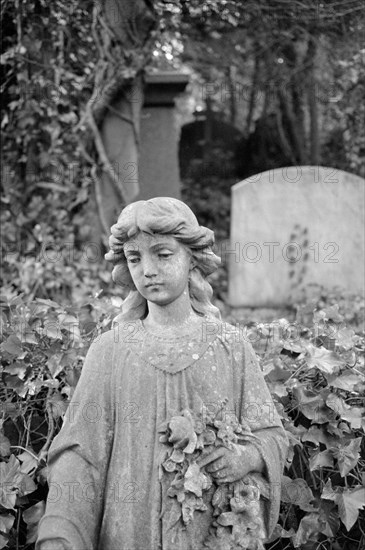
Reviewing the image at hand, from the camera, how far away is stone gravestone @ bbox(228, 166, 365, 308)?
339 inches

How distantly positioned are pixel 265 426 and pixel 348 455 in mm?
1115

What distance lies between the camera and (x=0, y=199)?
330 inches

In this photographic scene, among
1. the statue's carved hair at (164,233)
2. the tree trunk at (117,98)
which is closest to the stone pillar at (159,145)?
the tree trunk at (117,98)

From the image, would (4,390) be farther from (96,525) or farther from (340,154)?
(340,154)

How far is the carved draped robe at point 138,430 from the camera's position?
3014mm

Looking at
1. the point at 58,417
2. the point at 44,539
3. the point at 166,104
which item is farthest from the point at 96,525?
the point at 166,104

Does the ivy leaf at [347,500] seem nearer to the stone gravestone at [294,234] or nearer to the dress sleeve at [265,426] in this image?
the dress sleeve at [265,426]

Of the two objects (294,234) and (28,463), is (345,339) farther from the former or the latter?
(294,234)

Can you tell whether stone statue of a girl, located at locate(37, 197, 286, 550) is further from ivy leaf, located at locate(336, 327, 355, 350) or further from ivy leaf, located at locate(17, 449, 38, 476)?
ivy leaf, located at locate(336, 327, 355, 350)

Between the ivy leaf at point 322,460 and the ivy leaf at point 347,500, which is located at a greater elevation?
the ivy leaf at point 322,460

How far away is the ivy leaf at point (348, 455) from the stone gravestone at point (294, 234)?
4481 millimetres

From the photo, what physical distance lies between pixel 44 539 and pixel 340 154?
419 inches

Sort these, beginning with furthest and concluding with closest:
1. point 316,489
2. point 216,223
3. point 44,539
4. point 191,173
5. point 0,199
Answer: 1. point 191,173
2. point 216,223
3. point 0,199
4. point 316,489
5. point 44,539

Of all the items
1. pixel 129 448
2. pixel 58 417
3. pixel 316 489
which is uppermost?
pixel 129 448
